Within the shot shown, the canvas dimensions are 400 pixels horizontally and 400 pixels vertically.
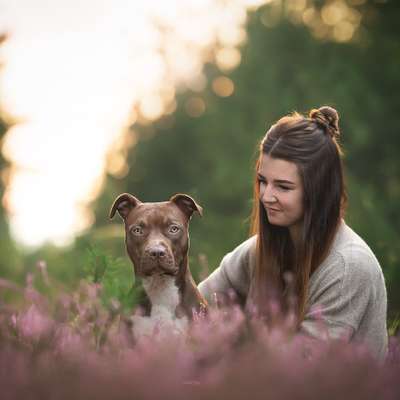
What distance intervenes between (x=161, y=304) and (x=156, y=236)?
0.47 metres

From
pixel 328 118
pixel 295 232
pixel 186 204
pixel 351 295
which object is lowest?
pixel 351 295

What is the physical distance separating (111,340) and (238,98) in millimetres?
23117

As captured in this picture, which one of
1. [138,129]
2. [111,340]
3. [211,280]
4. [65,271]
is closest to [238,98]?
[138,129]

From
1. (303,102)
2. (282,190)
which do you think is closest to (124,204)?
(282,190)

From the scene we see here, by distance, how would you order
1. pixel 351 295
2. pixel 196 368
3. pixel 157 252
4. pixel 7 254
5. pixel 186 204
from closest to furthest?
pixel 196 368 → pixel 351 295 → pixel 157 252 → pixel 186 204 → pixel 7 254

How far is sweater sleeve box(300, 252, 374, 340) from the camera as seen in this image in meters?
4.27

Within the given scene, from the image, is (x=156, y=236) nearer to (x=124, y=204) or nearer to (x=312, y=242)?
(x=124, y=204)

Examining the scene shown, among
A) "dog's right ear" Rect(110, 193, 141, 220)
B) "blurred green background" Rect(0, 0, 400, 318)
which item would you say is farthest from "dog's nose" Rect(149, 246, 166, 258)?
"blurred green background" Rect(0, 0, 400, 318)

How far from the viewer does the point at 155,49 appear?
3316cm

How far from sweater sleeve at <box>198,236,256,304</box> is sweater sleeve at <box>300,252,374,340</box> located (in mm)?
1053

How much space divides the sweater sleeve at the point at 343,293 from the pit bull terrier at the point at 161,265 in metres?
0.84

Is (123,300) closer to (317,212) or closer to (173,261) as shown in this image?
(173,261)

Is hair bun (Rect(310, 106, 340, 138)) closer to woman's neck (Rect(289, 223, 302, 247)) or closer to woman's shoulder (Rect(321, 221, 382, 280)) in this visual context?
woman's neck (Rect(289, 223, 302, 247))

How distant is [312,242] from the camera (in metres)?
4.64
